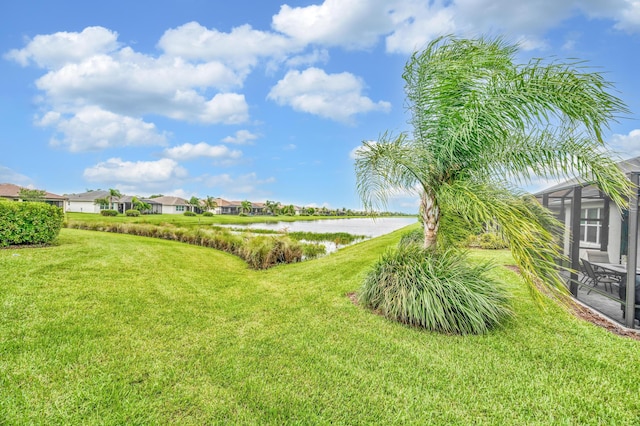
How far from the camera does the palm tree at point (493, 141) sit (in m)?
3.72

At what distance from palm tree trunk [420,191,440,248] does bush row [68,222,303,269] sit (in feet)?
21.8

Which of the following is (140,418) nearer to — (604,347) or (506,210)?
(506,210)

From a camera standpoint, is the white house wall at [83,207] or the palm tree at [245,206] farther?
the palm tree at [245,206]

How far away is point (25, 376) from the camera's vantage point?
2.70 m

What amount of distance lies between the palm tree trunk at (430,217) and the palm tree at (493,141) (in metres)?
0.02

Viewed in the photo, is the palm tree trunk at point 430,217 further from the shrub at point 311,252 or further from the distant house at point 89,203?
the distant house at point 89,203

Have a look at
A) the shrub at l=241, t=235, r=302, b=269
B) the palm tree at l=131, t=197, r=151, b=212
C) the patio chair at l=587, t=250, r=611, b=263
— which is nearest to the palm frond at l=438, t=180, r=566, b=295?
the patio chair at l=587, t=250, r=611, b=263

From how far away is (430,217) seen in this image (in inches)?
204

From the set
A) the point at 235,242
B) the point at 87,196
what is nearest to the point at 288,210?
the point at 87,196

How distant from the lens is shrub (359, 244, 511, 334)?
4148mm

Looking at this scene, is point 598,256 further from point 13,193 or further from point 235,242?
point 13,193

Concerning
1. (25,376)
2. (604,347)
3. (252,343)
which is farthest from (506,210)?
(25,376)

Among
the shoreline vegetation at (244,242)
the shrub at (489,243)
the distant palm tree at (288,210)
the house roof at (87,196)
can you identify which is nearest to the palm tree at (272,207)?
the distant palm tree at (288,210)

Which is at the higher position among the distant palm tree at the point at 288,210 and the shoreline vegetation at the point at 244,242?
the distant palm tree at the point at 288,210
